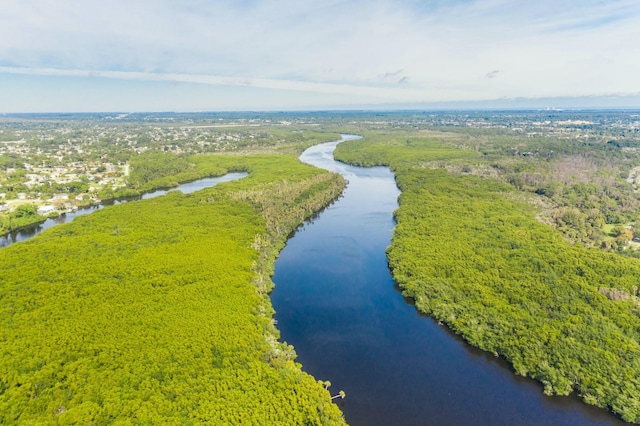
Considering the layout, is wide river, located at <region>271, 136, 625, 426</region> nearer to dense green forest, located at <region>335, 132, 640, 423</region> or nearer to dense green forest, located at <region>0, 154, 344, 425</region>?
dense green forest, located at <region>335, 132, 640, 423</region>

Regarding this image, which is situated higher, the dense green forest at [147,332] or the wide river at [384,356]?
the dense green forest at [147,332]

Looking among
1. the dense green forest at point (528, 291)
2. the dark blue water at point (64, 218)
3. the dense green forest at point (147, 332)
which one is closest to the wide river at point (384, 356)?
the dense green forest at point (528, 291)

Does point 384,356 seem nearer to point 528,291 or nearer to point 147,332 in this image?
point 528,291

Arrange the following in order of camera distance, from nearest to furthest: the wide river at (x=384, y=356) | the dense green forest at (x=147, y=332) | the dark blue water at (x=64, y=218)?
the dense green forest at (x=147, y=332)
the wide river at (x=384, y=356)
the dark blue water at (x=64, y=218)

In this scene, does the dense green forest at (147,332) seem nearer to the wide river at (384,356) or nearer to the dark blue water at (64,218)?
the wide river at (384,356)

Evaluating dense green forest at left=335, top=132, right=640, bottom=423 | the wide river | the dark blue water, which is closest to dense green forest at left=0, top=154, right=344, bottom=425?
the wide river

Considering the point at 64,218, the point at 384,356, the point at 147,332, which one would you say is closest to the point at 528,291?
the point at 384,356
